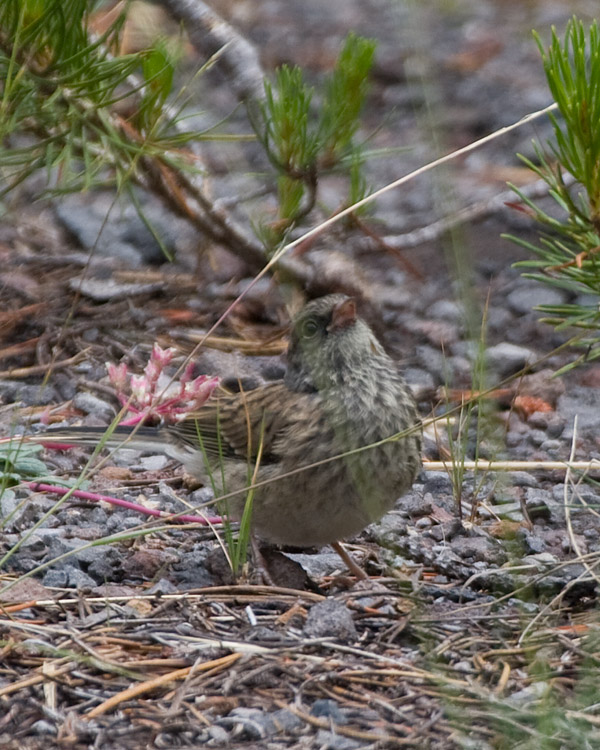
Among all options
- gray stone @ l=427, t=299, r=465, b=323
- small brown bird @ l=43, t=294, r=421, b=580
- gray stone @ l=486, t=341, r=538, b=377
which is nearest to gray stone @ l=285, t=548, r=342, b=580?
small brown bird @ l=43, t=294, r=421, b=580

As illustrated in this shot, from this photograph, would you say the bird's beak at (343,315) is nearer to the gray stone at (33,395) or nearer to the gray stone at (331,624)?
the gray stone at (331,624)

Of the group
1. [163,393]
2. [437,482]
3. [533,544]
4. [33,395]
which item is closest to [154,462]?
[33,395]

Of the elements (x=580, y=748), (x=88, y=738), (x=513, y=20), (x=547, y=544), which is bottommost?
(x=547, y=544)

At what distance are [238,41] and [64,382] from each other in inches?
69.5

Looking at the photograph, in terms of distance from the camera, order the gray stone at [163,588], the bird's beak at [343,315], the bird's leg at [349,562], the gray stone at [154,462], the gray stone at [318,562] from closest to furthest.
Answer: the gray stone at [163,588] < the bird's leg at [349,562] < the gray stone at [318,562] < the bird's beak at [343,315] < the gray stone at [154,462]

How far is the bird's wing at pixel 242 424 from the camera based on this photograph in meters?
3.64

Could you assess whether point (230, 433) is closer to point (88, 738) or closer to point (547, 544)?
point (547, 544)

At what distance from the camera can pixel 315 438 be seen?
3.49 m

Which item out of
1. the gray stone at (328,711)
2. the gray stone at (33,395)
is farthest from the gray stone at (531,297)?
the gray stone at (328,711)

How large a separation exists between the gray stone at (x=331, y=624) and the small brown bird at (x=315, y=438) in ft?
1.32

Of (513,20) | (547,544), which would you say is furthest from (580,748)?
(513,20)

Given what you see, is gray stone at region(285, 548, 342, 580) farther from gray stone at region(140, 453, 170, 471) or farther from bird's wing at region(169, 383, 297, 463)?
gray stone at region(140, 453, 170, 471)

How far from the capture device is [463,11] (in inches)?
386

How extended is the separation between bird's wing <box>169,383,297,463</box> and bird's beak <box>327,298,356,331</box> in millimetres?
268
